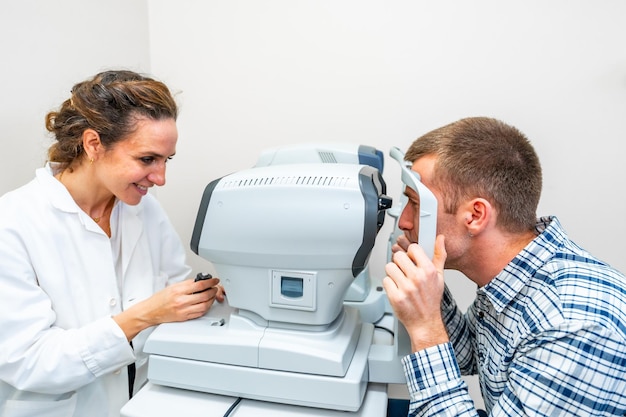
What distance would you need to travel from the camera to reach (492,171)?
2.86 feet

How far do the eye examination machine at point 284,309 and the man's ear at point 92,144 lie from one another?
0.39m

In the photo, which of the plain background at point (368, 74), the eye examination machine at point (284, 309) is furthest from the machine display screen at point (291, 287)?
the plain background at point (368, 74)

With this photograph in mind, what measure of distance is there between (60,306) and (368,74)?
3.95ft

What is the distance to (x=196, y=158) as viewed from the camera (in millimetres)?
1782

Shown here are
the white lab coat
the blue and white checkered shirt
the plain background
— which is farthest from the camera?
the plain background

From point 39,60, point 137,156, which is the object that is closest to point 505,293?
point 137,156

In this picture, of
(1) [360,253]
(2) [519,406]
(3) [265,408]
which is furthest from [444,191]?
(3) [265,408]

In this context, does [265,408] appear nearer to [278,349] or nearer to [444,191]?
[278,349]

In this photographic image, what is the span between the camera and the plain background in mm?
1412

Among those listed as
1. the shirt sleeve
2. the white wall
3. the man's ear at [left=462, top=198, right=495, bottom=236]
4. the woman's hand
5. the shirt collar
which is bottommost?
the shirt sleeve

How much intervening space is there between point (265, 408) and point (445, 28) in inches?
52.1

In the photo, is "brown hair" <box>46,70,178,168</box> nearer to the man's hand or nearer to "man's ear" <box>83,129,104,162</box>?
"man's ear" <box>83,129,104,162</box>

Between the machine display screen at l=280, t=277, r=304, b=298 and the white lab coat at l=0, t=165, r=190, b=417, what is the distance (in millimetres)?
428

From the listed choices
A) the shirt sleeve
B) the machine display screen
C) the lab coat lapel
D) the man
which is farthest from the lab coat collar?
the shirt sleeve
